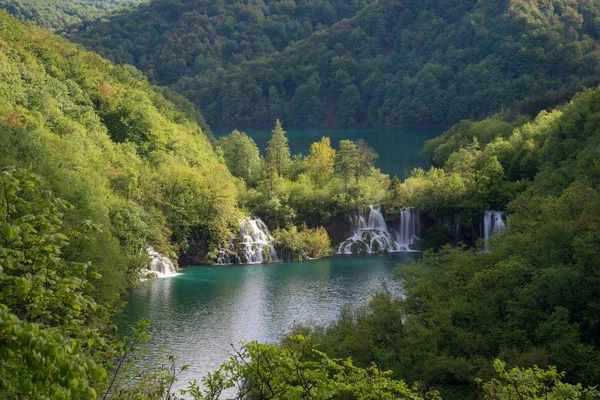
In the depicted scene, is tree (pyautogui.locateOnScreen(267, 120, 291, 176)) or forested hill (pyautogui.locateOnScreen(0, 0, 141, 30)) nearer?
tree (pyautogui.locateOnScreen(267, 120, 291, 176))

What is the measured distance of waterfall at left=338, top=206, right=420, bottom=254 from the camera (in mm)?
71438

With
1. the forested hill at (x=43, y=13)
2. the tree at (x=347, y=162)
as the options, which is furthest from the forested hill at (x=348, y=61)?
the tree at (x=347, y=162)

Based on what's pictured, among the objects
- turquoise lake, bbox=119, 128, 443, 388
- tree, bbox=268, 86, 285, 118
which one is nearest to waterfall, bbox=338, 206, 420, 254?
turquoise lake, bbox=119, 128, 443, 388

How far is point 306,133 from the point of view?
167 meters

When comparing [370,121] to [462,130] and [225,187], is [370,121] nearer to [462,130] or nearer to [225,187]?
[462,130]

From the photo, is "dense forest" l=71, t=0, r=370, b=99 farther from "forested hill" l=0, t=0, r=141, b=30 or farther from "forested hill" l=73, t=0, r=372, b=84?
"forested hill" l=0, t=0, r=141, b=30

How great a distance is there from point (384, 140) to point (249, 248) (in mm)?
86536

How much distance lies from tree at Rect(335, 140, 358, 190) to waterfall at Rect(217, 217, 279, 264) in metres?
11.9

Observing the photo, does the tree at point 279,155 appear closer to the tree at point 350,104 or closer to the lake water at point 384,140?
the lake water at point 384,140

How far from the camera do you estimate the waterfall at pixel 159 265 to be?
183 feet

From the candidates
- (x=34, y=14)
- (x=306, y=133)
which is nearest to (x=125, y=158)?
(x=306, y=133)

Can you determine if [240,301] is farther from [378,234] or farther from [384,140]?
[384,140]

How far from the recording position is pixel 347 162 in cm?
7531

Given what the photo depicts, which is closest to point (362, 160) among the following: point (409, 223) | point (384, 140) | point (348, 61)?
point (409, 223)
